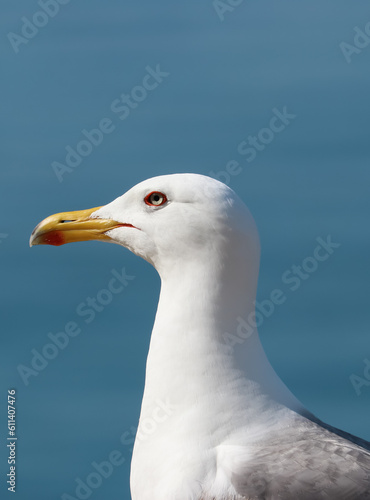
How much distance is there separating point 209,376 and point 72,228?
0.67 metres

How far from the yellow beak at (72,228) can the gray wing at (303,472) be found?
84cm

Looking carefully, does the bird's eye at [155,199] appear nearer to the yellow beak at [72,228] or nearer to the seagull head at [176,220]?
the seagull head at [176,220]

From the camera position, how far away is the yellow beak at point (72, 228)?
3740 millimetres

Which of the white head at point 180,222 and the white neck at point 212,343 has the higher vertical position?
the white head at point 180,222

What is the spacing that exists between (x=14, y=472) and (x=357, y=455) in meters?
2.88

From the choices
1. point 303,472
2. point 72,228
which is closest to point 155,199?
point 72,228

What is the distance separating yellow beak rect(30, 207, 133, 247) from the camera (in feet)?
12.3

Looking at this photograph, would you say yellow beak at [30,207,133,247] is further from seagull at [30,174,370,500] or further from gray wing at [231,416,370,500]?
gray wing at [231,416,370,500]

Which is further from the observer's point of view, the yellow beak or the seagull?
the yellow beak

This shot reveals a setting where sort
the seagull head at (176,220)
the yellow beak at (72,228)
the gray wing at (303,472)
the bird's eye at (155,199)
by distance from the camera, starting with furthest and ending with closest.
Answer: the yellow beak at (72,228) → the bird's eye at (155,199) → the seagull head at (176,220) → the gray wing at (303,472)

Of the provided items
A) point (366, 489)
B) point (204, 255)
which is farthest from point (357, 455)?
point (204, 255)

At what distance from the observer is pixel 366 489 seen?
3.29m

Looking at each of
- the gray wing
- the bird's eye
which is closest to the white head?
the bird's eye

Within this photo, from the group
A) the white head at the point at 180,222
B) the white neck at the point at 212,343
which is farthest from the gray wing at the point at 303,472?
the white head at the point at 180,222
